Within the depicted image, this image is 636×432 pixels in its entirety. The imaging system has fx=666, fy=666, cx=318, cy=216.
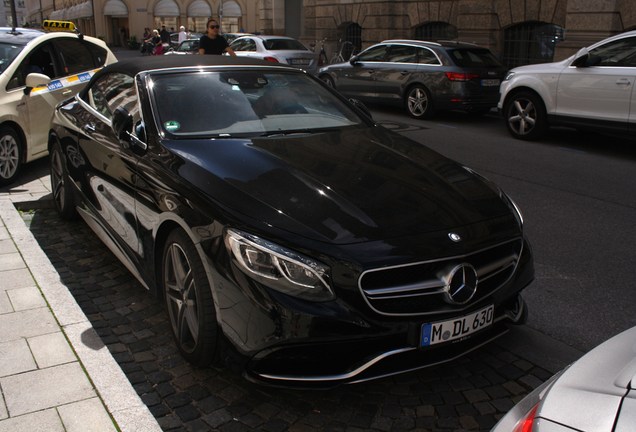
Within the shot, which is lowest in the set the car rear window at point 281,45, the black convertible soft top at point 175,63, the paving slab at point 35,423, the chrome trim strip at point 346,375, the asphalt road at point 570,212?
the asphalt road at point 570,212

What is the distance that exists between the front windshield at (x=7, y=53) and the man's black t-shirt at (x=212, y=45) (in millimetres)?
3752

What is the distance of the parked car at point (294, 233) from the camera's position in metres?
2.93

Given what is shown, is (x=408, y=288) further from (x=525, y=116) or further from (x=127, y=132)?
(x=525, y=116)

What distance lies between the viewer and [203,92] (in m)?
4.43

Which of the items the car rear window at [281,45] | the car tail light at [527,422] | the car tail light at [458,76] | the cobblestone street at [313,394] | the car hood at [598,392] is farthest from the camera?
the car rear window at [281,45]

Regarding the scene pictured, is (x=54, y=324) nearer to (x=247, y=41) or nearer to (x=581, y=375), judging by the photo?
(x=581, y=375)

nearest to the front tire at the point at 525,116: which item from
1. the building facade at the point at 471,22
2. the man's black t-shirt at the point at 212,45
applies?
the man's black t-shirt at the point at 212,45

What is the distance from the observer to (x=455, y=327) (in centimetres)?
307

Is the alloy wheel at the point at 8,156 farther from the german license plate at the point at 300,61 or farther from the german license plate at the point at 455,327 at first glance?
the german license plate at the point at 300,61

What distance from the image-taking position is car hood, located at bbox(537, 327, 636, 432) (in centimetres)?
164

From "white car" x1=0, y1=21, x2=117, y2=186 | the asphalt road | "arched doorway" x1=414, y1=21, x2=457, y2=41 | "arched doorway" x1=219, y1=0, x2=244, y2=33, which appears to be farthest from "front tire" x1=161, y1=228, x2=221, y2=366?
"arched doorway" x1=219, y1=0, x2=244, y2=33

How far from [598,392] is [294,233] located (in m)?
1.55

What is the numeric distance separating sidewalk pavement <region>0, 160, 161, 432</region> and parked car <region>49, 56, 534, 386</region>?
437 mm

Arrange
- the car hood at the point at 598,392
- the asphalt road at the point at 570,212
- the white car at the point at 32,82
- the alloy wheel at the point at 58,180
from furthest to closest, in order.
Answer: the white car at the point at 32,82 → the alloy wheel at the point at 58,180 → the asphalt road at the point at 570,212 → the car hood at the point at 598,392
